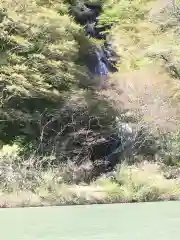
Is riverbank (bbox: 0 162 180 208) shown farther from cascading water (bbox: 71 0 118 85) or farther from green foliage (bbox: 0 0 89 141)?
cascading water (bbox: 71 0 118 85)

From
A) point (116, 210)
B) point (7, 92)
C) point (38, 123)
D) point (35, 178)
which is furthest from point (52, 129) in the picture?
point (116, 210)

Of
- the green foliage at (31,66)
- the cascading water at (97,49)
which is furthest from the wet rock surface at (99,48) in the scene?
the green foliage at (31,66)

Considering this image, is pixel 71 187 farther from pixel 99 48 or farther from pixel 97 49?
pixel 99 48

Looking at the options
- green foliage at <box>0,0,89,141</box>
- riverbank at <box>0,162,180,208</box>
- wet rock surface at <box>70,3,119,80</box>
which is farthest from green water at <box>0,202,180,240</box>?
wet rock surface at <box>70,3,119,80</box>

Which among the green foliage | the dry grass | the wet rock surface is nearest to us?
the dry grass

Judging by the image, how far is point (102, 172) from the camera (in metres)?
21.8

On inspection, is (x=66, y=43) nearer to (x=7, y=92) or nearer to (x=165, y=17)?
(x=7, y=92)

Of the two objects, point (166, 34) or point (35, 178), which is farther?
point (166, 34)

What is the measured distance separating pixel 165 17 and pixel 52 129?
8.21 meters

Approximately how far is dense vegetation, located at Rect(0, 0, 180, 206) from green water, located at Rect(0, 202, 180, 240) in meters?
1.67

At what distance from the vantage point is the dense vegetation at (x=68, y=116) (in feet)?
59.7

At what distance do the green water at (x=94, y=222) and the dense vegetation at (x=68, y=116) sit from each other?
5.47 feet

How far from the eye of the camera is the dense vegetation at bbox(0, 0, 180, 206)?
59.7 feet

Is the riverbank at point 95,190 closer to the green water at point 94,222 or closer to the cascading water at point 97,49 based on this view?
the green water at point 94,222
